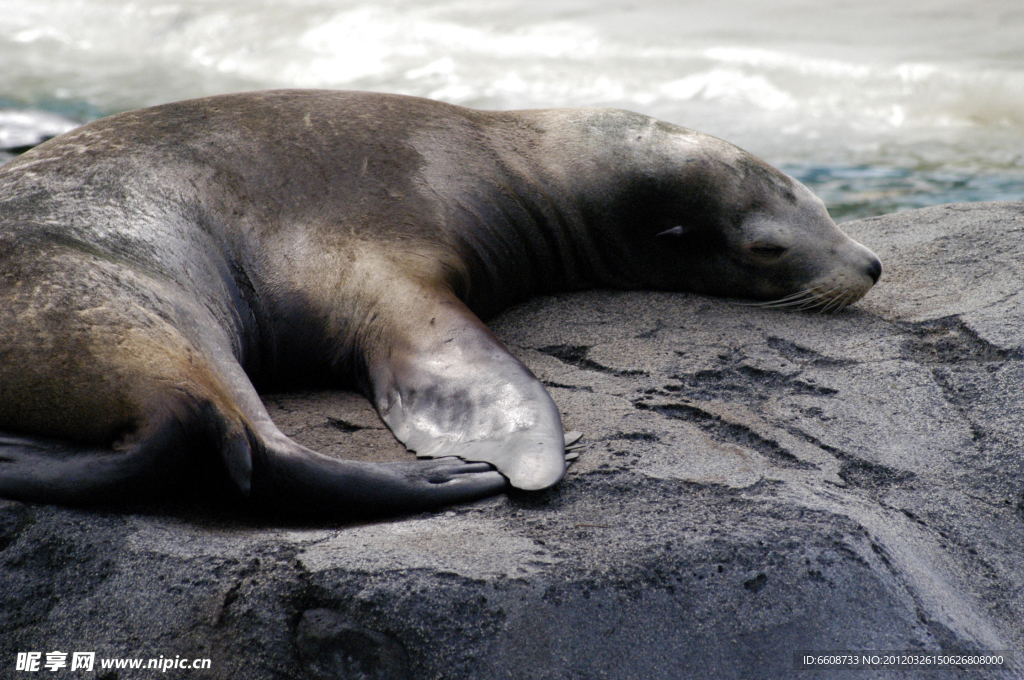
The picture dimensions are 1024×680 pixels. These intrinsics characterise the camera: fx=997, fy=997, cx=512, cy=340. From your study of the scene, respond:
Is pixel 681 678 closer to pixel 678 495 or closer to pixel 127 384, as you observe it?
pixel 678 495

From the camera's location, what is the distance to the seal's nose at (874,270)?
3.54m

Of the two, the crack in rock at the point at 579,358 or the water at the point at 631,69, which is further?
the water at the point at 631,69

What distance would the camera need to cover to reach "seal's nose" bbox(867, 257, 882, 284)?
3.54 m

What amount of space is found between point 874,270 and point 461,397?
6.04 feet

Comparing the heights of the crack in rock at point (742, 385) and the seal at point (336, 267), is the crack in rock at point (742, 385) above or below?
below

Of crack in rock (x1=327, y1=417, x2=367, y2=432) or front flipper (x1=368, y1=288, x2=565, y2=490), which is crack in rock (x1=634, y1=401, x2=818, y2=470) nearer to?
front flipper (x1=368, y1=288, x2=565, y2=490)

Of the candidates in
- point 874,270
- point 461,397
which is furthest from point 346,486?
point 874,270

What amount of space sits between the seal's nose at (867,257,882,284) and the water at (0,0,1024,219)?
3466 mm

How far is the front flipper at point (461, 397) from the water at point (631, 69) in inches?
195

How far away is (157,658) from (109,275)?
3.17 feet

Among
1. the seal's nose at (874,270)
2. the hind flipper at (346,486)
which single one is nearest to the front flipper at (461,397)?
the hind flipper at (346,486)

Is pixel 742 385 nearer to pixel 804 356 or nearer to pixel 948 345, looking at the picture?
pixel 804 356

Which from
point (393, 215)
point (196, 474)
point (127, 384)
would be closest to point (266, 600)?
point (196, 474)

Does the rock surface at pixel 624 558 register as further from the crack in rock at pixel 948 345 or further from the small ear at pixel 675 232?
the small ear at pixel 675 232
